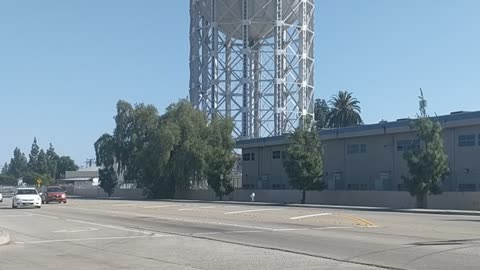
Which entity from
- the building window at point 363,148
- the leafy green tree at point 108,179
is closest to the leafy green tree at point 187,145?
the leafy green tree at point 108,179

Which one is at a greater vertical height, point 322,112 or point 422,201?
point 322,112

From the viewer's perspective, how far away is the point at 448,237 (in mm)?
22312

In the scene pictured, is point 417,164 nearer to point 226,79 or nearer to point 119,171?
point 226,79

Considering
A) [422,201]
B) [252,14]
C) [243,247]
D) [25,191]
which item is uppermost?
[252,14]

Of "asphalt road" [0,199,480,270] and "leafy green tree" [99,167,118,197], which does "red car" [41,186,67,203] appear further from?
"asphalt road" [0,199,480,270]

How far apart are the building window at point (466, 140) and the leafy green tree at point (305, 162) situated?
1281 cm

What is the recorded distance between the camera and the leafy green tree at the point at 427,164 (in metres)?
50.8

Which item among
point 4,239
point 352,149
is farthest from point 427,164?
point 4,239

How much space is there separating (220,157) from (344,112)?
41.7 meters

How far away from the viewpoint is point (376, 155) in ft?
210

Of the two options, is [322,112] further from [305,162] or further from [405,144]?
[405,144]

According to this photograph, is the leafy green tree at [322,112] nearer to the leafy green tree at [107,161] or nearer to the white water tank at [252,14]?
the white water tank at [252,14]

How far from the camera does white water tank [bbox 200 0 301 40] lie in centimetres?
8862

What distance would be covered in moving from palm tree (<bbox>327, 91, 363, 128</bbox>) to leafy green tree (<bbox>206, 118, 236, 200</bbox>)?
120ft
